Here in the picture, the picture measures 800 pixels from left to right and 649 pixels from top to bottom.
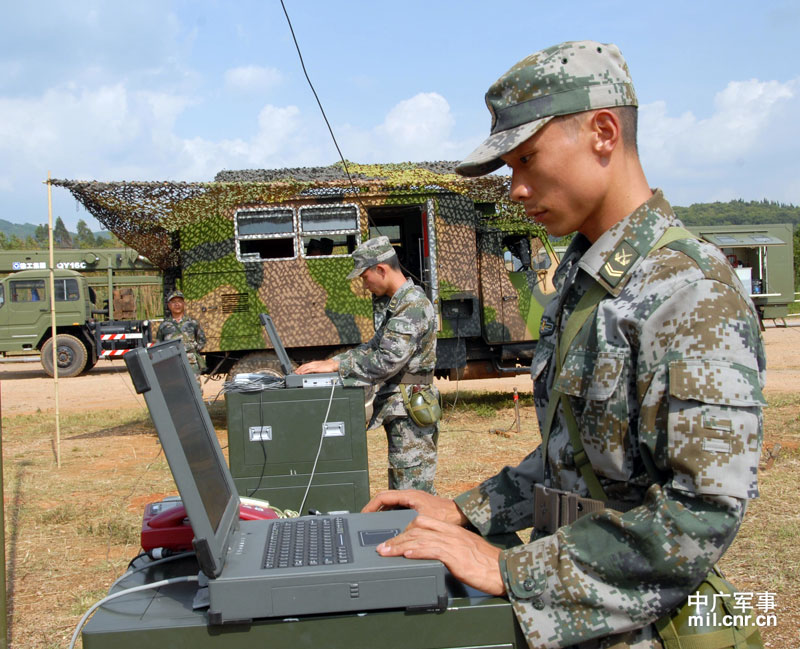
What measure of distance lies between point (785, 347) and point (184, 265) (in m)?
13.1

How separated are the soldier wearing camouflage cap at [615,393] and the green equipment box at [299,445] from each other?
1708mm

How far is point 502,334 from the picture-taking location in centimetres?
906

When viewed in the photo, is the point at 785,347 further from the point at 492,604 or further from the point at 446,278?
the point at 492,604

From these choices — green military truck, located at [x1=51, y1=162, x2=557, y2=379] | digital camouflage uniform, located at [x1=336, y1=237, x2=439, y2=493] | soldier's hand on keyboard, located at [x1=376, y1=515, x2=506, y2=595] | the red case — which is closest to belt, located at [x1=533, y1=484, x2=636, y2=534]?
soldier's hand on keyboard, located at [x1=376, y1=515, x2=506, y2=595]

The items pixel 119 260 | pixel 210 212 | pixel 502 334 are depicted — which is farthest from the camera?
pixel 119 260

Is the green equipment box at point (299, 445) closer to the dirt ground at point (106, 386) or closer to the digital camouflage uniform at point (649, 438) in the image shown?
the digital camouflage uniform at point (649, 438)

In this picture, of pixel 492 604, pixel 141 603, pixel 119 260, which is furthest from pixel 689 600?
pixel 119 260

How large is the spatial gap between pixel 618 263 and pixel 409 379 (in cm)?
291

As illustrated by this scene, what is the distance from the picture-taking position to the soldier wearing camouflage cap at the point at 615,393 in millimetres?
1104

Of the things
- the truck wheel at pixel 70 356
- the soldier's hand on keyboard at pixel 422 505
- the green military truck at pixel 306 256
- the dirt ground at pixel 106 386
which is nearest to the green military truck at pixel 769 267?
the dirt ground at pixel 106 386

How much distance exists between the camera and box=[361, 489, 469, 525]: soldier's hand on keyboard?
1.67m

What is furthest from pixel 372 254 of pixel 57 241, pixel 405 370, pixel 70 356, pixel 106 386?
pixel 57 241

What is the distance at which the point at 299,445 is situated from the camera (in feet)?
10.1

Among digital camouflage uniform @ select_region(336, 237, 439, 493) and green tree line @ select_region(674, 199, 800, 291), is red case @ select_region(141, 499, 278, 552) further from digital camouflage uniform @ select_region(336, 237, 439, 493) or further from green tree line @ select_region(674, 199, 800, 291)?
green tree line @ select_region(674, 199, 800, 291)
